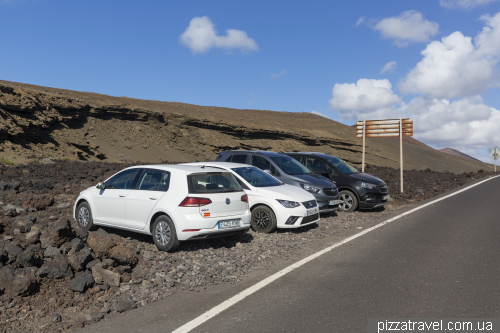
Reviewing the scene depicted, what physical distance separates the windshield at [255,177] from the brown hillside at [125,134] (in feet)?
60.6

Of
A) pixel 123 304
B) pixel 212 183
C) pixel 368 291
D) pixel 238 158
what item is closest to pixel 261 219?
pixel 212 183

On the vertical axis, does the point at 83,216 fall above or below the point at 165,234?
above

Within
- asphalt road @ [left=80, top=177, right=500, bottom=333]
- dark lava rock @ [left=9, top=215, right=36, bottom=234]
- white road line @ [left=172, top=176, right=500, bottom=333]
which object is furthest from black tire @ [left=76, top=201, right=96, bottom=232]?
white road line @ [left=172, top=176, right=500, bottom=333]

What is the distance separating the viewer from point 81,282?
5316mm

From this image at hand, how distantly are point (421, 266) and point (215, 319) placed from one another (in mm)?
3750

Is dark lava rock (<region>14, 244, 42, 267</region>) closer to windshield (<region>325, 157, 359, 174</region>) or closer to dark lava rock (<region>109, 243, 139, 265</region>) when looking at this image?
dark lava rock (<region>109, 243, 139, 265</region>)

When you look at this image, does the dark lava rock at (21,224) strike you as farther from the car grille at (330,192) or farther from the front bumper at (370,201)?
the front bumper at (370,201)

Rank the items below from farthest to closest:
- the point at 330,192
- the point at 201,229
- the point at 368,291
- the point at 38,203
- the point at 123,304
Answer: the point at 330,192, the point at 38,203, the point at 201,229, the point at 368,291, the point at 123,304

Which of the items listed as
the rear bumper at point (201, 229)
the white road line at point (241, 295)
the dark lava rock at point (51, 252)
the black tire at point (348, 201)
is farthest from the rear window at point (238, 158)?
the dark lava rock at point (51, 252)

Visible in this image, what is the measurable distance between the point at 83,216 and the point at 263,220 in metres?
4.01

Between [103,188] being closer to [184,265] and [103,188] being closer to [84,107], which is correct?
[184,265]

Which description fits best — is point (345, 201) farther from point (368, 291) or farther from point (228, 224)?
point (368, 291)

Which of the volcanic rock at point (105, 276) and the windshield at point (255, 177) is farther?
the windshield at point (255, 177)

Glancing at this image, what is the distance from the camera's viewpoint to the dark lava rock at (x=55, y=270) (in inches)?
215
